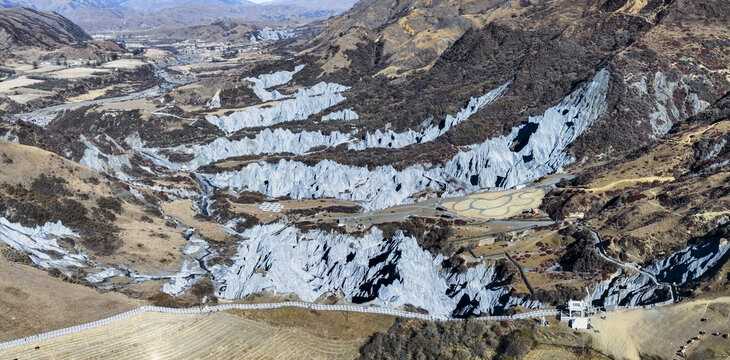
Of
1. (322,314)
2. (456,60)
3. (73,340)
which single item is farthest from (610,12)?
(73,340)

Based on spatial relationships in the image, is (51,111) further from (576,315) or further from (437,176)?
(576,315)

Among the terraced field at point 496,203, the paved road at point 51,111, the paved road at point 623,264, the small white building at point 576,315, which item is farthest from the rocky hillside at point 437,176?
the paved road at point 51,111

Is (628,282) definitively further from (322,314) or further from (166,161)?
(166,161)

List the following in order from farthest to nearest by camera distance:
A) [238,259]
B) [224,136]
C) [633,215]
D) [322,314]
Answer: [224,136] < [238,259] < [633,215] < [322,314]

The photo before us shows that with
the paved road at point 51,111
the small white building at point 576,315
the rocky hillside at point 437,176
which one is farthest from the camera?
the paved road at point 51,111

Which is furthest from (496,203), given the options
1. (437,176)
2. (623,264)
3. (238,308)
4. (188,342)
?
(188,342)

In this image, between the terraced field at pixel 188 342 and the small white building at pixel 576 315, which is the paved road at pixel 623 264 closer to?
the small white building at pixel 576 315

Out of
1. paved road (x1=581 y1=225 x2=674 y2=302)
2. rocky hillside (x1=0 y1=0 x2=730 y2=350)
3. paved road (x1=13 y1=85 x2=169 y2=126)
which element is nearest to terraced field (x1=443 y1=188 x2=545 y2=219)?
rocky hillside (x1=0 y1=0 x2=730 y2=350)

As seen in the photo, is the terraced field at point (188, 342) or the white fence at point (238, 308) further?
the white fence at point (238, 308)
